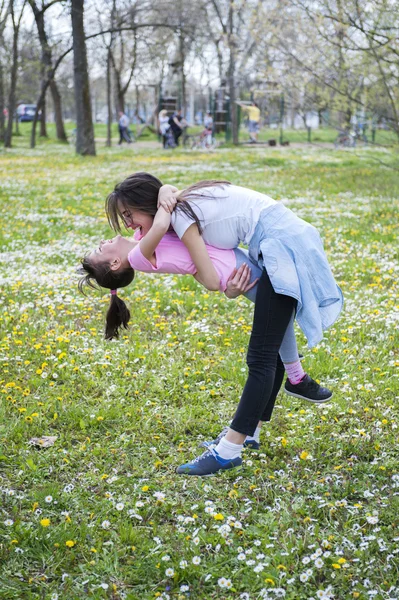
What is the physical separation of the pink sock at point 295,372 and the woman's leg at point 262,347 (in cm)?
37

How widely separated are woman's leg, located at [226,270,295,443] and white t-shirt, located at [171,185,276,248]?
239 millimetres

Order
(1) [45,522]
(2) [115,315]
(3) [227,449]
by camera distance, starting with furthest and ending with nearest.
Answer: (2) [115,315] < (3) [227,449] < (1) [45,522]

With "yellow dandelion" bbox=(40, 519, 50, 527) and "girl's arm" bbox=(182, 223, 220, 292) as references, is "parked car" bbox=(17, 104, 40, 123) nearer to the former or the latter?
"girl's arm" bbox=(182, 223, 220, 292)

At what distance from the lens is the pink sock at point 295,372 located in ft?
Result: 11.9

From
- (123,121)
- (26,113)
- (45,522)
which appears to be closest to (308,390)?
(45,522)

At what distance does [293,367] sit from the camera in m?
3.63

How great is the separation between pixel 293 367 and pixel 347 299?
111 inches

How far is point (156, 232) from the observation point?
3.13 metres

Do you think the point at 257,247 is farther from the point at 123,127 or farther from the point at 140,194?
the point at 123,127

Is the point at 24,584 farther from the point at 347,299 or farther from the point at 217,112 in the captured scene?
the point at 217,112

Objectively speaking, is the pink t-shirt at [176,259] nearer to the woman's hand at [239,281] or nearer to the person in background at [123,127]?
the woman's hand at [239,281]

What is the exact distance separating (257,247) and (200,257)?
0.96ft

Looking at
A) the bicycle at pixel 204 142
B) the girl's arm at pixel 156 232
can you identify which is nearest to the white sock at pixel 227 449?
the girl's arm at pixel 156 232

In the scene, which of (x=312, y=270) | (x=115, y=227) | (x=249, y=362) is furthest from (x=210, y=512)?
(x=115, y=227)
